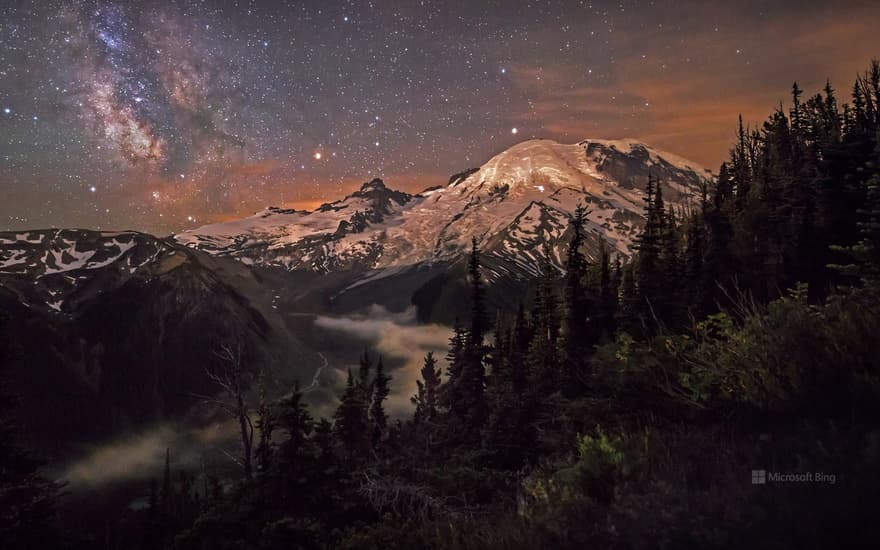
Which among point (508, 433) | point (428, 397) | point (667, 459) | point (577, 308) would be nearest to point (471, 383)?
point (577, 308)

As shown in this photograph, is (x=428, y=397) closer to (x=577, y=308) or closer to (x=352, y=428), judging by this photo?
(x=577, y=308)

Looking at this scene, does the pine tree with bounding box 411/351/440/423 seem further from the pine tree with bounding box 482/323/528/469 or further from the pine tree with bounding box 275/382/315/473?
the pine tree with bounding box 275/382/315/473

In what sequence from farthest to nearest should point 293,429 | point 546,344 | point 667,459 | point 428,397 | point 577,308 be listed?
point 428,397
point 577,308
point 546,344
point 293,429
point 667,459

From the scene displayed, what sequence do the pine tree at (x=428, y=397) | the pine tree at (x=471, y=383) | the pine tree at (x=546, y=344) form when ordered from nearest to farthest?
the pine tree at (x=546, y=344) < the pine tree at (x=471, y=383) < the pine tree at (x=428, y=397)

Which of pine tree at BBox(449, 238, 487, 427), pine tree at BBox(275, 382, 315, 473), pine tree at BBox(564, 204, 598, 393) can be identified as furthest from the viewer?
pine tree at BBox(564, 204, 598, 393)

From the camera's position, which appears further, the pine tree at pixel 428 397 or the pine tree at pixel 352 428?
the pine tree at pixel 428 397

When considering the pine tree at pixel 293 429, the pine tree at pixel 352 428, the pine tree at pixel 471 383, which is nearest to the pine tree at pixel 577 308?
the pine tree at pixel 471 383

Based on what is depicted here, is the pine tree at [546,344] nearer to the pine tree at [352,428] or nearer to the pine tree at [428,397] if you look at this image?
the pine tree at [352,428]

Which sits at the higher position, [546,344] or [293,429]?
[293,429]

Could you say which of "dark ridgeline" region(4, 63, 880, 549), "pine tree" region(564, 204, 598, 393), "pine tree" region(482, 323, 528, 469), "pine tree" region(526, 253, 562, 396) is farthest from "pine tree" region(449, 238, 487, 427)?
"dark ridgeline" region(4, 63, 880, 549)

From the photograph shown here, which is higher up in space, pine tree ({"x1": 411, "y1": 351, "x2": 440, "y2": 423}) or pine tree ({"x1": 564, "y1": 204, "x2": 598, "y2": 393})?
pine tree ({"x1": 564, "y1": 204, "x2": 598, "y2": 393})

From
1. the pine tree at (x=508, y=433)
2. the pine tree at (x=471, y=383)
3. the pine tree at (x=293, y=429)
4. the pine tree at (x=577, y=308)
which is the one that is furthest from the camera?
the pine tree at (x=577, y=308)

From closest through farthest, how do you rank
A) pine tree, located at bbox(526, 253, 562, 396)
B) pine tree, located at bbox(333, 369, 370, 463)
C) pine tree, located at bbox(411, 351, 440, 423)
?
pine tree, located at bbox(526, 253, 562, 396), pine tree, located at bbox(333, 369, 370, 463), pine tree, located at bbox(411, 351, 440, 423)

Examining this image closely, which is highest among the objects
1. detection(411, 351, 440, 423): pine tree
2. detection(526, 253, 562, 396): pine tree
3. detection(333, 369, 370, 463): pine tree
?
detection(526, 253, 562, 396): pine tree
